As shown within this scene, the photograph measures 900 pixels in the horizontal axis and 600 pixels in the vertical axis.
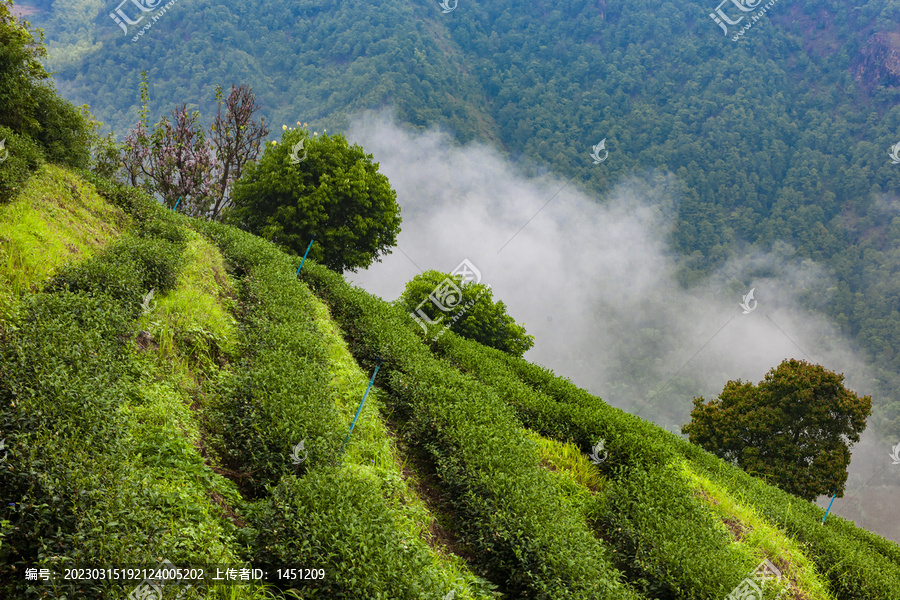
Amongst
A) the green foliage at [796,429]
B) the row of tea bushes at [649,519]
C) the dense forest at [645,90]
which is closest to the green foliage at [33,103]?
the row of tea bushes at [649,519]

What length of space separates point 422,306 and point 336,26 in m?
166

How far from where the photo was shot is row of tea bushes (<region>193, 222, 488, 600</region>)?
4492 millimetres

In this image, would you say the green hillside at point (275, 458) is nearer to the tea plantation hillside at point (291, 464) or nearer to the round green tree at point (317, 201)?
the tea plantation hillside at point (291, 464)

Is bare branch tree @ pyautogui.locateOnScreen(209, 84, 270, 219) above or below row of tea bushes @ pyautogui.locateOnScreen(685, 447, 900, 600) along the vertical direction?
above

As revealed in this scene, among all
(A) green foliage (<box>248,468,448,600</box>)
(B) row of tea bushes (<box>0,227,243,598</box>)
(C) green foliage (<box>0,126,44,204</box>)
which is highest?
(C) green foliage (<box>0,126,44,204</box>)

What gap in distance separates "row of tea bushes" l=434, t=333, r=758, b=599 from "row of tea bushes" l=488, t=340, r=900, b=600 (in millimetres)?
162

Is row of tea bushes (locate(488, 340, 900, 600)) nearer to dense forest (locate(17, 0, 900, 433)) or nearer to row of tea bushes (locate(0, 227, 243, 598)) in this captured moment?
row of tea bushes (locate(0, 227, 243, 598))

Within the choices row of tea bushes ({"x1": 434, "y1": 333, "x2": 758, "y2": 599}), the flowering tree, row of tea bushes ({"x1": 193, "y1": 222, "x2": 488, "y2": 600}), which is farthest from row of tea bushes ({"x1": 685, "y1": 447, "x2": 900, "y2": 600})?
the flowering tree

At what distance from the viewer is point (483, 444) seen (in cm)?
765

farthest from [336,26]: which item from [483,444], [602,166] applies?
[483,444]

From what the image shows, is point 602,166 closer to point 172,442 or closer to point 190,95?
point 190,95

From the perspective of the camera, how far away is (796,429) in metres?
22.9

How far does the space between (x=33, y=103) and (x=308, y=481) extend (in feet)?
33.0

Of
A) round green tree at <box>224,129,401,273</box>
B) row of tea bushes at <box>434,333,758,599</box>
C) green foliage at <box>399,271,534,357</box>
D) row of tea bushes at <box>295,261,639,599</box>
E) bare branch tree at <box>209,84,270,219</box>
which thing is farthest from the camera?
green foliage at <box>399,271,534,357</box>
